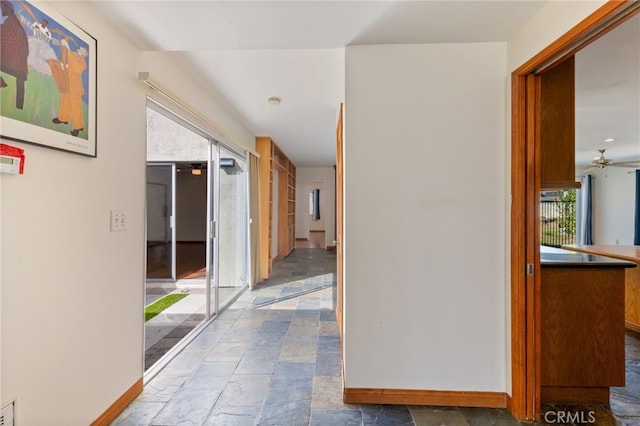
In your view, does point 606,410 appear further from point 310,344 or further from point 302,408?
point 310,344

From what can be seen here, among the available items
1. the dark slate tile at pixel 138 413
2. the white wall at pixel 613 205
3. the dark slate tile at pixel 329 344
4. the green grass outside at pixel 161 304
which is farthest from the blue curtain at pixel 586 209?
the dark slate tile at pixel 138 413

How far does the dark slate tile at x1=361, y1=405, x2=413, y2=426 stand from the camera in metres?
1.62

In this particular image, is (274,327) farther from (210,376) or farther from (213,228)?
(213,228)

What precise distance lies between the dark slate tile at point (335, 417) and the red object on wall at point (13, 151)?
1.90 metres

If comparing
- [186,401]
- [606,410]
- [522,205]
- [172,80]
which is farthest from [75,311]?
[606,410]

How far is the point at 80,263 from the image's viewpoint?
1.44 m

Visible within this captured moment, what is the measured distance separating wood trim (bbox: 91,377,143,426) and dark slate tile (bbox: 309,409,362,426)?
116cm

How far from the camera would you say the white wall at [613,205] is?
21.4ft

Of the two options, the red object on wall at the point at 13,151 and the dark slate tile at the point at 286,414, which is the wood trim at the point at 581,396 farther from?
the red object on wall at the point at 13,151

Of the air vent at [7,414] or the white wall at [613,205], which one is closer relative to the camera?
the air vent at [7,414]

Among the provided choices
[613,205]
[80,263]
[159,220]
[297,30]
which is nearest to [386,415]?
[80,263]

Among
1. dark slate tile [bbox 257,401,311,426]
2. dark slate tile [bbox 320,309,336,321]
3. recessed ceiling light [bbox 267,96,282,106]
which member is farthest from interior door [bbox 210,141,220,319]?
dark slate tile [bbox 257,401,311,426]

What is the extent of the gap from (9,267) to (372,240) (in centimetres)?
172
